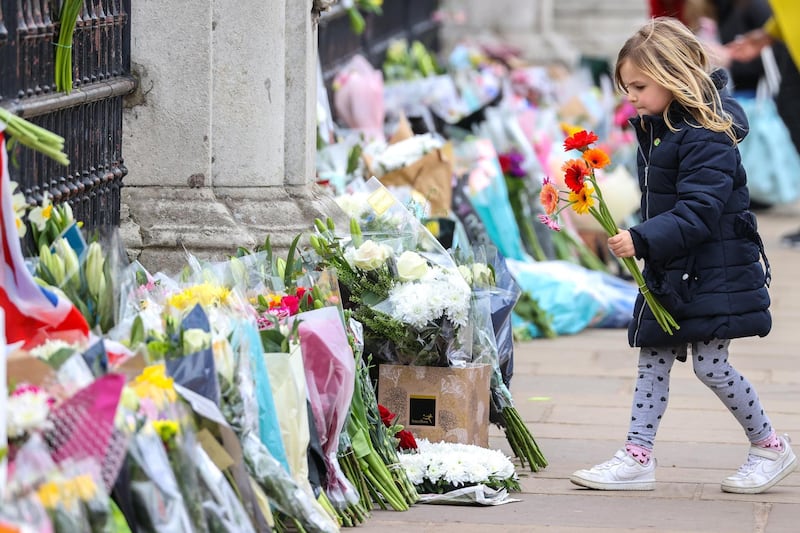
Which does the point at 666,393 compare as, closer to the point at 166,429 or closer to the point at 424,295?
the point at 424,295

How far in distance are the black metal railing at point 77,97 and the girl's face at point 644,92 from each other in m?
1.70

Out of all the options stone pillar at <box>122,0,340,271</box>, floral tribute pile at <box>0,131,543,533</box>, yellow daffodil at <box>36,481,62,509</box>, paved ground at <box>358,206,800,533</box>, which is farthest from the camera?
stone pillar at <box>122,0,340,271</box>

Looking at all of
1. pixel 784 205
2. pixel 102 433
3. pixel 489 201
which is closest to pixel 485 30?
pixel 784 205


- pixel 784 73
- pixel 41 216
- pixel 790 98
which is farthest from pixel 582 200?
pixel 784 73

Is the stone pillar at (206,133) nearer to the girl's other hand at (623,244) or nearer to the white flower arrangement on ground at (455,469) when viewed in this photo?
the white flower arrangement on ground at (455,469)

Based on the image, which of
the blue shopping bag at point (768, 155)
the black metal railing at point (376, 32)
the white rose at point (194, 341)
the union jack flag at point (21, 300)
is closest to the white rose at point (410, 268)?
the white rose at point (194, 341)

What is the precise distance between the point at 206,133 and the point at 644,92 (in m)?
1.76

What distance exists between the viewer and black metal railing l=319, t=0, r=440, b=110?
9.46 meters

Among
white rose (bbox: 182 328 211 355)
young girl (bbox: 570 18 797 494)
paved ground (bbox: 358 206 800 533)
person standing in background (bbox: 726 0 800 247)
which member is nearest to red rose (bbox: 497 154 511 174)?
paved ground (bbox: 358 206 800 533)

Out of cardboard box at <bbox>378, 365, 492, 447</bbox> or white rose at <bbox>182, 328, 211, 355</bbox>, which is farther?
cardboard box at <bbox>378, 365, 492, 447</bbox>

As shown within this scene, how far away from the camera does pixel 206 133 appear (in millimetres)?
5676

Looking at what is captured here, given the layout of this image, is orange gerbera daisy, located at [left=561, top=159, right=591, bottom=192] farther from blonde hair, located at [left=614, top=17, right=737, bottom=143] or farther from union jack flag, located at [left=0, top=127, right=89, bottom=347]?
union jack flag, located at [left=0, top=127, right=89, bottom=347]

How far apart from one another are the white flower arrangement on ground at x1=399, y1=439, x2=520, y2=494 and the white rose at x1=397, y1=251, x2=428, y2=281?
55cm

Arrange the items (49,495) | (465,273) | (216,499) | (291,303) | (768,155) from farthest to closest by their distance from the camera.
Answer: (768,155) < (465,273) < (291,303) < (216,499) < (49,495)
